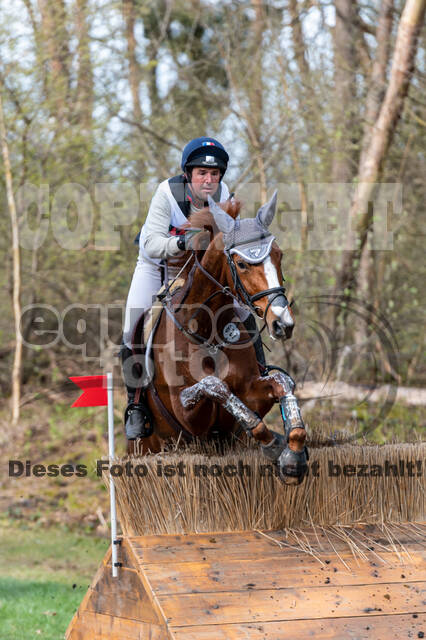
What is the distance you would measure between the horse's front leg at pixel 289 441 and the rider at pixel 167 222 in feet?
2.93

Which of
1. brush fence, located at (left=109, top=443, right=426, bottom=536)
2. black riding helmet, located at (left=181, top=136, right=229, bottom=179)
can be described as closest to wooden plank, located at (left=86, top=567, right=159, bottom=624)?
brush fence, located at (left=109, top=443, right=426, bottom=536)

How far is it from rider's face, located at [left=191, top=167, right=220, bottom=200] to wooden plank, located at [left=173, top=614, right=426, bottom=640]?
7.69 feet

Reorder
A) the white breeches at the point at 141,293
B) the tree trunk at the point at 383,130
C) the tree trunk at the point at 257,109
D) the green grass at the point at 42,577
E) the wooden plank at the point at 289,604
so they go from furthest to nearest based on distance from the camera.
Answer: the tree trunk at the point at 257,109 < the tree trunk at the point at 383,130 < the green grass at the point at 42,577 < the white breeches at the point at 141,293 < the wooden plank at the point at 289,604

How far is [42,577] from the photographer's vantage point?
617 cm

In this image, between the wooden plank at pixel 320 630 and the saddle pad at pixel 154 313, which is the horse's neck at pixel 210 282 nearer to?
the saddle pad at pixel 154 313

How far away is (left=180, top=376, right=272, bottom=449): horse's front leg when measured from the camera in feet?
11.3

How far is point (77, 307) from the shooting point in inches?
433

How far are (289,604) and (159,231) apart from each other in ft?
6.99

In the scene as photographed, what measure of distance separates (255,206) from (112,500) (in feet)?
20.7

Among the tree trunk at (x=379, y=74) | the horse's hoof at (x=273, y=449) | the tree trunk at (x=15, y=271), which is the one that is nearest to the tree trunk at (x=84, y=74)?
the tree trunk at (x=15, y=271)

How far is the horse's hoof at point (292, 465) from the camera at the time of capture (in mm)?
3281

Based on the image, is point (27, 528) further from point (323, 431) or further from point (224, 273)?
point (224, 273)

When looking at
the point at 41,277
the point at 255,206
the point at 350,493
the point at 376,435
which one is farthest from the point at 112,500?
the point at 41,277

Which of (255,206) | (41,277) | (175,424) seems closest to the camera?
(175,424)
